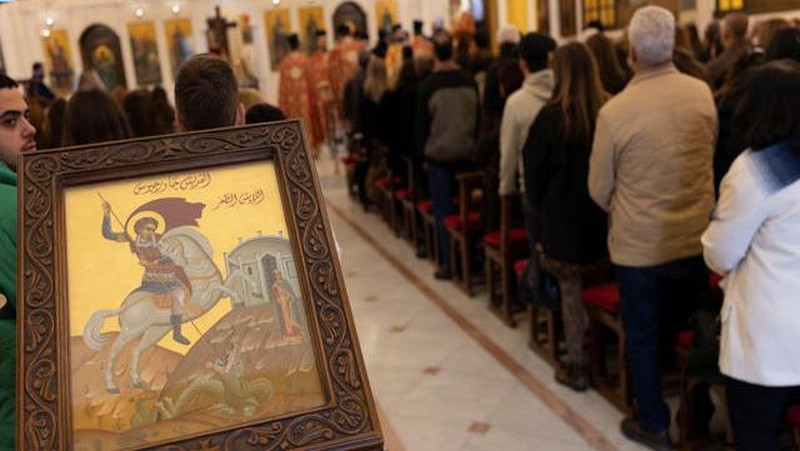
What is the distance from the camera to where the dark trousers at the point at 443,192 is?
5.41m

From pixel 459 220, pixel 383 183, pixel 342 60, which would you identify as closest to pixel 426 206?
pixel 459 220

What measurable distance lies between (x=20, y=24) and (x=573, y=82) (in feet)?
49.3

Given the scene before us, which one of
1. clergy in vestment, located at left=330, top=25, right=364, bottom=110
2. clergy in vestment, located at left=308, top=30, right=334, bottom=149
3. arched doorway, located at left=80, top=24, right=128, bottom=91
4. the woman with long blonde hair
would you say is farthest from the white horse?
arched doorway, located at left=80, top=24, right=128, bottom=91

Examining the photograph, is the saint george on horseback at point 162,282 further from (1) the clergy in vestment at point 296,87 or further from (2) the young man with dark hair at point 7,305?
(1) the clergy in vestment at point 296,87

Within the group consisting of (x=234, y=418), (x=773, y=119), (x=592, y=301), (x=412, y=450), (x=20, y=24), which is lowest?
(x=412, y=450)

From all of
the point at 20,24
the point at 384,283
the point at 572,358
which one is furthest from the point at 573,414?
the point at 20,24

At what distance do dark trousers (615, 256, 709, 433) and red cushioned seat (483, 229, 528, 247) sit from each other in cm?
144

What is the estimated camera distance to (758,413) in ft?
7.54

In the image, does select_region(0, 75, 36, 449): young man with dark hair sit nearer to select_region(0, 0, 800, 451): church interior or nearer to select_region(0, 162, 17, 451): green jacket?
select_region(0, 162, 17, 451): green jacket

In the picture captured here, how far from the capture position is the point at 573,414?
3.51m

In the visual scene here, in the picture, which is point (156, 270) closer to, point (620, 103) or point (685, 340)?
point (620, 103)

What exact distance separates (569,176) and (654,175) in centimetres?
59

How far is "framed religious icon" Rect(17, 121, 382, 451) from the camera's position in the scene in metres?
1.10

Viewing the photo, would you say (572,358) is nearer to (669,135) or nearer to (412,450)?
(412,450)
